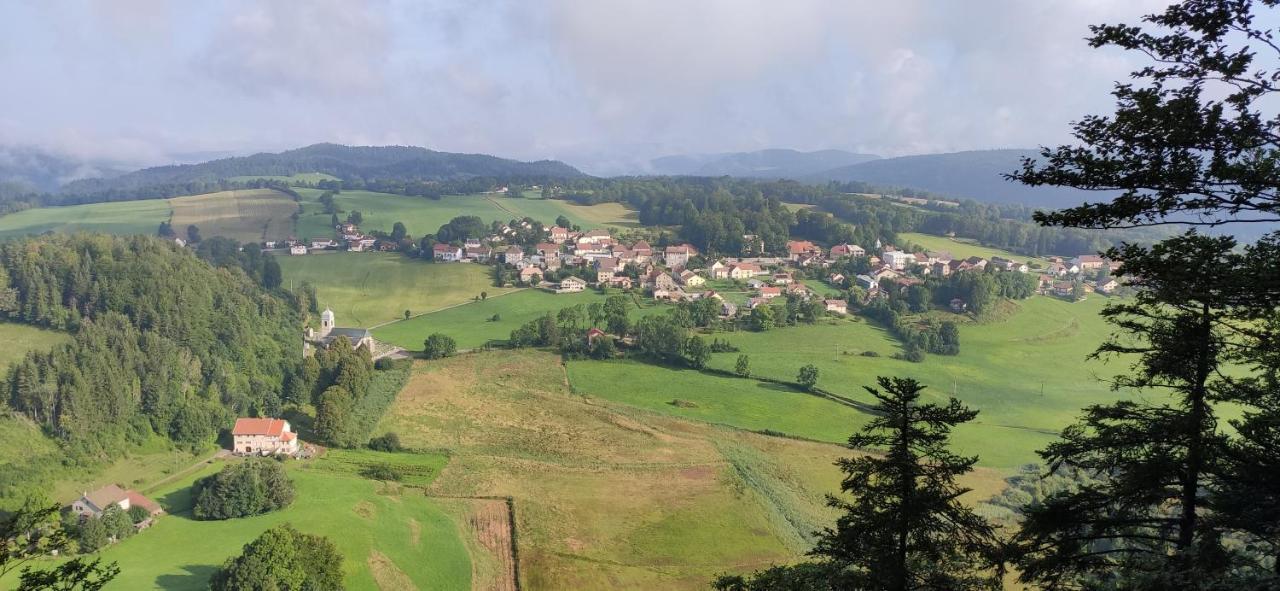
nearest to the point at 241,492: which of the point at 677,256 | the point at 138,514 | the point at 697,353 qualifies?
the point at 138,514

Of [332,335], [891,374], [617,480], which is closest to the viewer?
[617,480]

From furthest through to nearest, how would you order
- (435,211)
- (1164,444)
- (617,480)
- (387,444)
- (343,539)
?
1. (435,211)
2. (387,444)
3. (617,480)
4. (343,539)
5. (1164,444)

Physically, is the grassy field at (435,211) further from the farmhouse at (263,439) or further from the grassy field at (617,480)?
the farmhouse at (263,439)

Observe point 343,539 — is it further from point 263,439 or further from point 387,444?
point 263,439

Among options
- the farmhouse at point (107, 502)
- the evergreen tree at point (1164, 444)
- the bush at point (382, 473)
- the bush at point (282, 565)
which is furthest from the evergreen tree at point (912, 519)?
the farmhouse at point (107, 502)

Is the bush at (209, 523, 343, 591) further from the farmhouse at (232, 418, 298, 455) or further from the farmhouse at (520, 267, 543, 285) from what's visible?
the farmhouse at (520, 267, 543, 285)

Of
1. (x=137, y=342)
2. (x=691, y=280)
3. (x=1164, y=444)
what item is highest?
(x=1164, y=444)

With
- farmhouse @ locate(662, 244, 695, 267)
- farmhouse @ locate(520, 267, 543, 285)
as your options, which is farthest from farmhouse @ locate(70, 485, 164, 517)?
farmhouse @ locate(662, 244, 695, 267)

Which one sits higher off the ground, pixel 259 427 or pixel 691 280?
pixel 691 280
